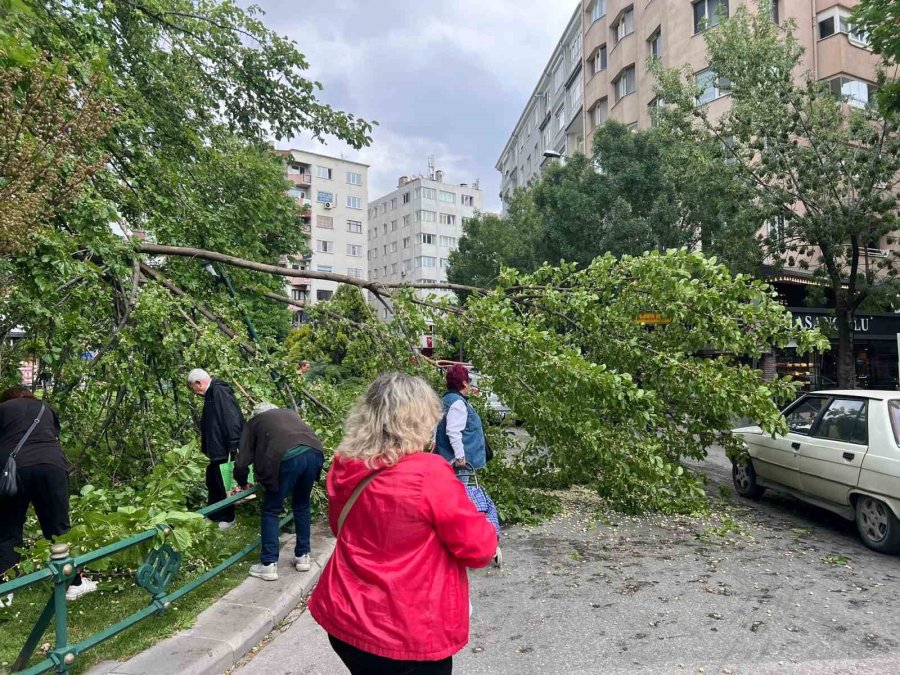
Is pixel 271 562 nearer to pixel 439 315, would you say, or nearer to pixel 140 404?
pixel 140 404

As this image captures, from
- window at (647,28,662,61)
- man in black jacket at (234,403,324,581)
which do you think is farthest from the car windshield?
window at (647,28,662,61)

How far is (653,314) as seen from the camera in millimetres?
7812

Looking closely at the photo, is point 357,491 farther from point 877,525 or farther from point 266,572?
point 877,525

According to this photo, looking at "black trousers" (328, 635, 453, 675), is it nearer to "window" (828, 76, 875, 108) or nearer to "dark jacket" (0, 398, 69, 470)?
"dark jacket" (0, 398, 69, 470)

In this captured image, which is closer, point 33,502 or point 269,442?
point 33,502

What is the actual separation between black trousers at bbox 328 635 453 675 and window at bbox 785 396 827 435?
6.69m

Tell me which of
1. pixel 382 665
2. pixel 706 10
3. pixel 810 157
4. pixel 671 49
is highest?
pixel 706 10

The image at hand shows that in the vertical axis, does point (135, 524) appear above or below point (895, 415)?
below

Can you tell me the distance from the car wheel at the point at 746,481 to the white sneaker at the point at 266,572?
19.5 feet

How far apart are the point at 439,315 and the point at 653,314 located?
8.15 feet

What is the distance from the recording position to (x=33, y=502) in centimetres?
477

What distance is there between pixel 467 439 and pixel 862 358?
24607 mm

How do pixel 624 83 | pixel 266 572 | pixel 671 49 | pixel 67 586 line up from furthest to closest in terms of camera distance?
pixel 624 83 < pixel 671 49 < pixel 266 572 < pixel 67 586

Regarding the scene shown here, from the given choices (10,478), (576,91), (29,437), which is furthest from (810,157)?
(576,91)
